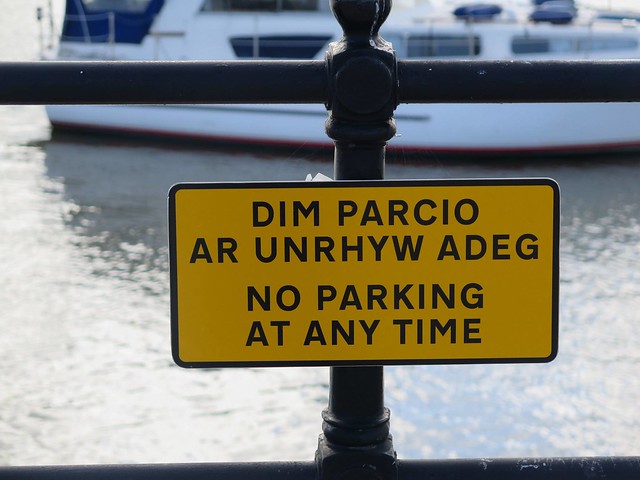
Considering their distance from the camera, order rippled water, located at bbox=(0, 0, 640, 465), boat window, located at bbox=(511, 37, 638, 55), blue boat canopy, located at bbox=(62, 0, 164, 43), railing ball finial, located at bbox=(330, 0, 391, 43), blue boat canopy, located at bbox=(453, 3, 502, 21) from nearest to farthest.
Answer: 1. railing ball finial, located at bbox=(330, 0, 391, 43)
2. rippled water, located at bbox=(0, 0, 640, 465)
3. boat window, located at bbox=(511, 37, 638, 55)
4. blue boat canopy, located at bbox=(453, 3, 502, 21)
5. blue boat canopy, located at bbox=(62, 0, 164, 43)

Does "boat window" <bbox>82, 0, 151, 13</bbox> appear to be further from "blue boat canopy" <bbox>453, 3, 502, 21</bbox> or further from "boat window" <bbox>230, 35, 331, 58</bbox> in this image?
"blue boat canopy" <bbox>453, 3, 502, 21</bbox>

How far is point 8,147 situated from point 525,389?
A: 27.8 ft

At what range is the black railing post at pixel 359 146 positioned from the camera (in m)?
1.42

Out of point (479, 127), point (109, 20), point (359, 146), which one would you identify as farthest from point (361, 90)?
point (109, 20)

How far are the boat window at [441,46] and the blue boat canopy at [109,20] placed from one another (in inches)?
131

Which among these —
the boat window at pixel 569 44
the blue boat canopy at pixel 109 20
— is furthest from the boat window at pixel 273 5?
the boat window at pixel 569 44

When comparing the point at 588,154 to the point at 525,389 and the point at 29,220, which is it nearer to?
the point at 29,220

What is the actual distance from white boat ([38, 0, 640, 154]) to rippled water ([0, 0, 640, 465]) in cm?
384

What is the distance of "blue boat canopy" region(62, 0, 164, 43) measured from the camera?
12.9m

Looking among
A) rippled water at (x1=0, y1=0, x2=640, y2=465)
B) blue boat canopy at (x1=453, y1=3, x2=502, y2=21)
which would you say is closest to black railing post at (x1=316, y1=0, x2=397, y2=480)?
rippled water at (x1=0, y1=0, x2=640, y2=465)

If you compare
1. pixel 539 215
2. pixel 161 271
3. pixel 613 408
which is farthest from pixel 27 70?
pixel 161 271

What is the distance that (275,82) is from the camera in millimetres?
1451

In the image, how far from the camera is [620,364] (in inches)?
194

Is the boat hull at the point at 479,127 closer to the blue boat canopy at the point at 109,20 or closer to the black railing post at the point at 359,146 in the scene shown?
the blue boat canopy at the point at 109,20
